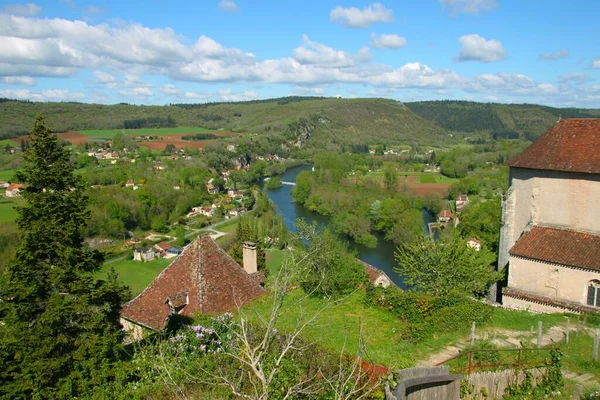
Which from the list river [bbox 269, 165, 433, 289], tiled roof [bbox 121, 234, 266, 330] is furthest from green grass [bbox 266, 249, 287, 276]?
tiled roof [bbox 121, 234, 266, 330]

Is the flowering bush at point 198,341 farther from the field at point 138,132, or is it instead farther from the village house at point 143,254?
the field at point 138,132

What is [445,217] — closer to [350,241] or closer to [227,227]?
[350,241]

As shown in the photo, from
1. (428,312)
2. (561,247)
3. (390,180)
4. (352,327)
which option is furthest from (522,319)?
(390,180)

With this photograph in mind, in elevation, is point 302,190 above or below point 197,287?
below

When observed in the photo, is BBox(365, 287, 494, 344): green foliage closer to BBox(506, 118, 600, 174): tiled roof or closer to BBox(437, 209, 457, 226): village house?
BBox(506, 118, 600, 174): tiled roof

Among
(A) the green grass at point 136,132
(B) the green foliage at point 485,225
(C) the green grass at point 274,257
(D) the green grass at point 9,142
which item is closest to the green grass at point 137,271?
(C) the green grass at point 274,257

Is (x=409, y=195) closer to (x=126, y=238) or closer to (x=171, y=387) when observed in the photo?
(x=126, y=238)
